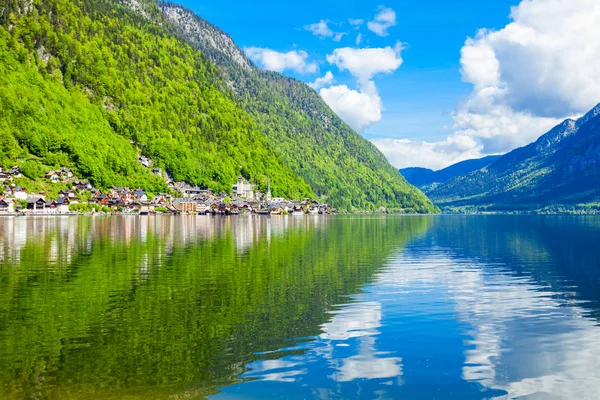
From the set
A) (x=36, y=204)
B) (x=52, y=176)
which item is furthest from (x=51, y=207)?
(x=52, y=176)

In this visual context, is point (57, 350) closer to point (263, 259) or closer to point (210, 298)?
point (210, 298)

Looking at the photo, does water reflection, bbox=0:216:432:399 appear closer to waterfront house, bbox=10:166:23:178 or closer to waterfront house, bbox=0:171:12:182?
waterfront house, bbox=0:171:12:182

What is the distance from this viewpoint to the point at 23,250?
54500 mm

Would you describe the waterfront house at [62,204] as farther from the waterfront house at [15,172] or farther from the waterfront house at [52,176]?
the waterfront house at [15,172]

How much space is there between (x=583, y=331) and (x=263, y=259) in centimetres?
3120

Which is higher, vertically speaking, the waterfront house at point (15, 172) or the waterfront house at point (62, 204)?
the waterfront house at point (15, 172)

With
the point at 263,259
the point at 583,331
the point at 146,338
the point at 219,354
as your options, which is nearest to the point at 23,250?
the point at 263,259

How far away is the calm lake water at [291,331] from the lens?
55.6ft

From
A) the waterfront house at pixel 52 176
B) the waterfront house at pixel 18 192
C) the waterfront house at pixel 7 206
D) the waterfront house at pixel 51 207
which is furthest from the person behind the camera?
the waterfront house at pixel 52 176

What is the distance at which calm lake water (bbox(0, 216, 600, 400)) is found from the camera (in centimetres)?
1695

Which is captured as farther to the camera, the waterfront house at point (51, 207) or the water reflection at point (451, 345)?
the waterfront house at point (51, 207)

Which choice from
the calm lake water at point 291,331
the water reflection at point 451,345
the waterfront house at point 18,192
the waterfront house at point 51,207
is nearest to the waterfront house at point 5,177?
the waterfront house at point 18,192

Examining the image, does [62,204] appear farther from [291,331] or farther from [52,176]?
[291,331]

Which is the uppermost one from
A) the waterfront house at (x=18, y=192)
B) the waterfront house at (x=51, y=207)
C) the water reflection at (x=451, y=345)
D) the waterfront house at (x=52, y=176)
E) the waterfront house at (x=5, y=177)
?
the waterfront house at (x=52, y=176)
